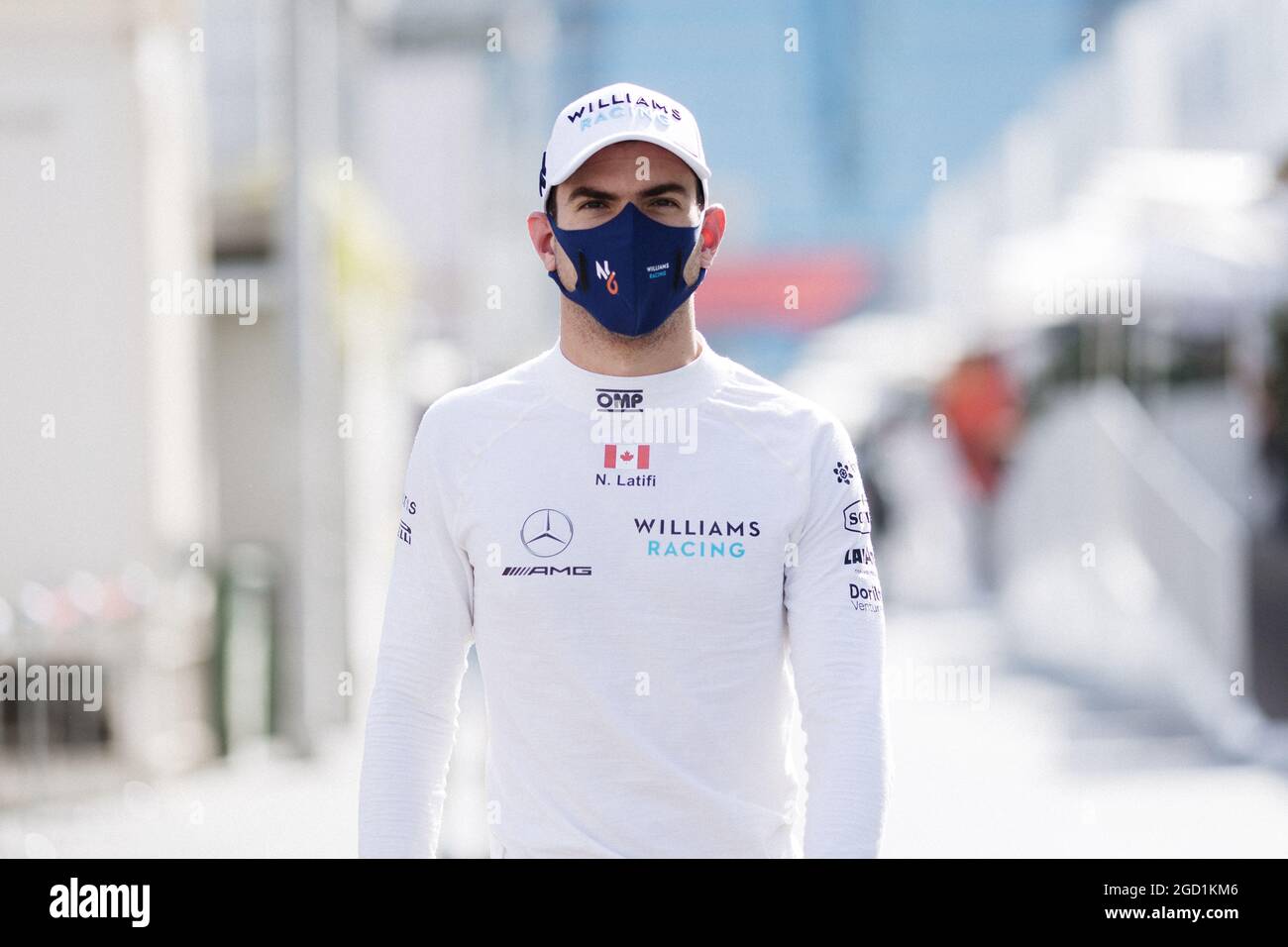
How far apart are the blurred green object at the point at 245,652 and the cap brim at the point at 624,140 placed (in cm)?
694

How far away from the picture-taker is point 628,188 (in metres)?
2.40

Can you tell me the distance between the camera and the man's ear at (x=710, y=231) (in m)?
2.47

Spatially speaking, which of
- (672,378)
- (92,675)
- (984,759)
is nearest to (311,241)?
(92,675)

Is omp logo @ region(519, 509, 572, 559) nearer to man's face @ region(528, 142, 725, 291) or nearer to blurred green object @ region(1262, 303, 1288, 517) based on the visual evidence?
man's face @ region(528, 142, 725, 291)

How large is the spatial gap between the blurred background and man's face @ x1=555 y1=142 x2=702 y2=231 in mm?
3606

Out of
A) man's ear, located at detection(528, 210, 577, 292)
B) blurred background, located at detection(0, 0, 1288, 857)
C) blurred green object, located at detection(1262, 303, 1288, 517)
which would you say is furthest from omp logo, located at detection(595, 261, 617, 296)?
blurred green object, located at detection(1262, 303, 1288, 517)

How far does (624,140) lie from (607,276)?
0.20 m

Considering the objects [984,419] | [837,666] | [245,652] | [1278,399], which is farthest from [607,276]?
[984,419]

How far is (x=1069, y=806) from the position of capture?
299 inches
